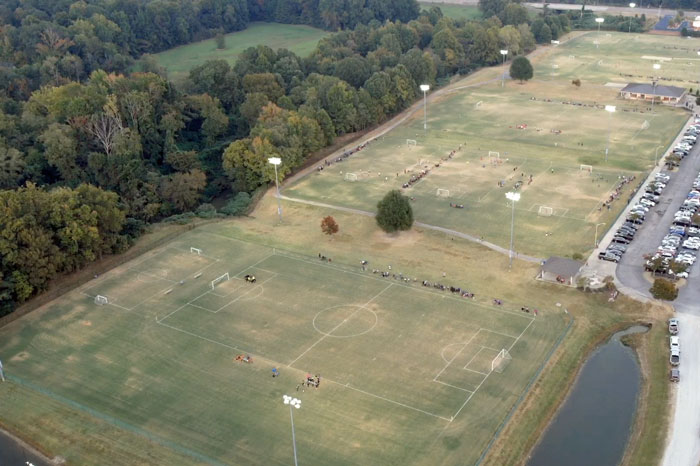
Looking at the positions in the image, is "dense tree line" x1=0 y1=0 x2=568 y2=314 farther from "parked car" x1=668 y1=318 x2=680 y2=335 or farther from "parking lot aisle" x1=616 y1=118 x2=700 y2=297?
"parked car" x1=668 y1=318 x2=680 y2=335

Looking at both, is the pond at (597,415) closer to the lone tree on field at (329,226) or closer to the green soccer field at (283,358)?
the green soccer field at (283,358)

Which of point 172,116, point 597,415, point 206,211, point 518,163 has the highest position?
point 172,116

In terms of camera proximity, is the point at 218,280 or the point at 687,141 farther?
the point at 687,141

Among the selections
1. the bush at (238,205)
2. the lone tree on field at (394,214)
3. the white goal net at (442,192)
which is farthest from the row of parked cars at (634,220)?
the bush at (238,205)

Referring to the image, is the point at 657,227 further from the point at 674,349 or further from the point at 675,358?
the point at 675,358

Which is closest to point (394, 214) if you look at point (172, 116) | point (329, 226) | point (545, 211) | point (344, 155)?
point (329, 226)

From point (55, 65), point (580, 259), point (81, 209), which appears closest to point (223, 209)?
point (81, 209)
